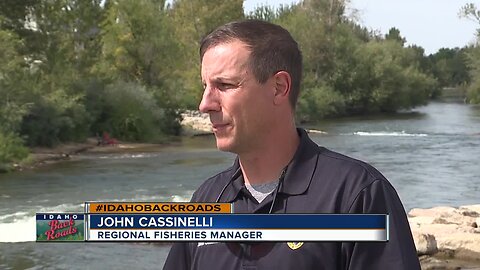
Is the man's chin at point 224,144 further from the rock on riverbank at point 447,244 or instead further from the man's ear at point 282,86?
the rock on riverbank at point 447,244

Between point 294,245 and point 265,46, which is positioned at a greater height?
point 265,46

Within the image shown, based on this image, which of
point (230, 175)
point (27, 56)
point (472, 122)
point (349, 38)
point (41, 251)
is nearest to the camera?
point (230, 175)

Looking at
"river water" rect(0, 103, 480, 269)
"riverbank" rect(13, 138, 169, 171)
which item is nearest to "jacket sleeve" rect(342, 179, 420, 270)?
"river water" rect(0, 103, 480, 269)

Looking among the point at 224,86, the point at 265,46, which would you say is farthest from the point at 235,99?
the point at 265,46

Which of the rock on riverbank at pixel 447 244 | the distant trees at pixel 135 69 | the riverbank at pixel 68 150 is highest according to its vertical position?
the distant trees at pixel 135 69

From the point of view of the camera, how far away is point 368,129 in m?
39.7

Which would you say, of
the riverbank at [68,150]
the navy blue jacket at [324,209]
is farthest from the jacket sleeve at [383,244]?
the riverbank at [68,150]

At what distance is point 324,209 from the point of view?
1854mm

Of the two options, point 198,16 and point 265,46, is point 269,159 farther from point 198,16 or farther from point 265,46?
point 198,16

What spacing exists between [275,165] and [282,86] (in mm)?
204

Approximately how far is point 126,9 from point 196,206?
37.8 m

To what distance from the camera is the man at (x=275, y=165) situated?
183 cm

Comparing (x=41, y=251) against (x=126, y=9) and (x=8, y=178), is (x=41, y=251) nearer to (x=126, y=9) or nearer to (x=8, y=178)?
(x=8, y=178)

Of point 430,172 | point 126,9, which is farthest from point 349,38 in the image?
point 430,172
